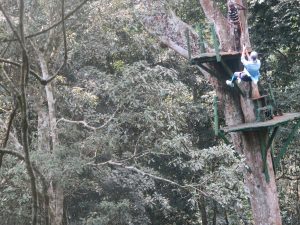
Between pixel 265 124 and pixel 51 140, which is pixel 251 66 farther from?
pixel 51 140

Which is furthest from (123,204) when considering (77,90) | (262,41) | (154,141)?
(262,41)

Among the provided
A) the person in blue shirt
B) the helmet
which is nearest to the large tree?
the person in blue shirt

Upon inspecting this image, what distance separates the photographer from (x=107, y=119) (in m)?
7.24

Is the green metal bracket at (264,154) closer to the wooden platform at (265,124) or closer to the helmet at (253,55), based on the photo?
the wooden platform at (265,124)

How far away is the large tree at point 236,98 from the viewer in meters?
6.58

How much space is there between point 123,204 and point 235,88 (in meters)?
2.43

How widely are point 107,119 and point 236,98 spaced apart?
80.0 inches

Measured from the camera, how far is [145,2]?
7.49 metres

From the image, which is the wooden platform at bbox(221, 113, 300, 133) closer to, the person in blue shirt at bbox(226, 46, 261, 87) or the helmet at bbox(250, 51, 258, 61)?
the person in blue shirt at bbox(226, 46, 261, 87)

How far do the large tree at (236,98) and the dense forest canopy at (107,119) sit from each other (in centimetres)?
16

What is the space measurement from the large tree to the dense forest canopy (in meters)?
0.16

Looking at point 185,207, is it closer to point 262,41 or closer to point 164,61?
point 164,61

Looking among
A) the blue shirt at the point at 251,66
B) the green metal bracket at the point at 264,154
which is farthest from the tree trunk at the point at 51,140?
the green metal bracket at the point at 264,154

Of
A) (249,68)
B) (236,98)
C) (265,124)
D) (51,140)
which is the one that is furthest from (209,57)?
(51,140)
